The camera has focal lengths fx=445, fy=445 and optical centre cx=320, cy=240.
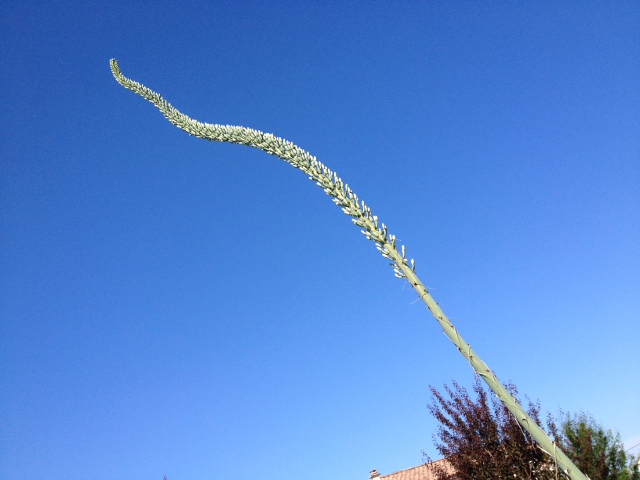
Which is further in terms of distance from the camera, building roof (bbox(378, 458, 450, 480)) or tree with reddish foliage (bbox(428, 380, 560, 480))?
building roof (bbox(378, 458, 450, 480))

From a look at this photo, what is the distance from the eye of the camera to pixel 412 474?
25.9 meters

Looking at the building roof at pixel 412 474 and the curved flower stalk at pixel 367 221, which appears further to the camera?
the building roof at pixel 412 474

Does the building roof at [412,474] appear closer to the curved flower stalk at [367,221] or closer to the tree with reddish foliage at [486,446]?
the tree with reddish foliage at [486,446]

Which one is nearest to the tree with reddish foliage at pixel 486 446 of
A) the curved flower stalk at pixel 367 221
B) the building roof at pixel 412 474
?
the curved flower stalk at pixel 367 221

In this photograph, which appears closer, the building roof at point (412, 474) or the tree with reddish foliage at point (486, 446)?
the tree with reddish foliage at point (486, 446)

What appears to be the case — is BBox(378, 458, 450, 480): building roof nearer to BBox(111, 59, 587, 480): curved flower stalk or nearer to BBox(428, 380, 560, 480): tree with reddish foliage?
BBox(428, 380, 560, 480): tree with reddish foliage

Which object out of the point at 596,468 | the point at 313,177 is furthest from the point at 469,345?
the point at 596,468

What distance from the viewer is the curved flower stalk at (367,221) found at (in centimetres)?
433

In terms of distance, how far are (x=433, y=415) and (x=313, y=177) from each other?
24.6 ft

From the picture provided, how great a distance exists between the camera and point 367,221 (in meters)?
4.96

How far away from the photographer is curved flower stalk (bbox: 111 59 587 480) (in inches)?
170

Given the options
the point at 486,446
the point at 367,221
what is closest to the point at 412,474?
the point at 486,446

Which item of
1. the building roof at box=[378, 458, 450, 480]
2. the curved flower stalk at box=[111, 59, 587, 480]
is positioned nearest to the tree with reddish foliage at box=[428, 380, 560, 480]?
the curved flower stalk at box=[111, 59, 587, 480]

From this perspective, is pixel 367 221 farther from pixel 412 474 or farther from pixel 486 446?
pixel 412 474
